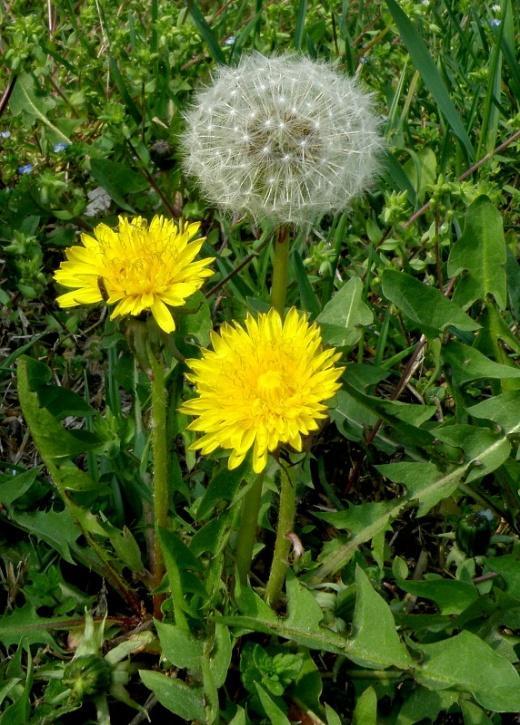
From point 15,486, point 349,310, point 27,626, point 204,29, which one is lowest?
point 27,626

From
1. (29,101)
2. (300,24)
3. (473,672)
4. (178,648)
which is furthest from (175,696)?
(300,24)

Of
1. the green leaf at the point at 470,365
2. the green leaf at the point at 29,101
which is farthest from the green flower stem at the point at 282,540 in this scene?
the green leaf at the point at 29,101

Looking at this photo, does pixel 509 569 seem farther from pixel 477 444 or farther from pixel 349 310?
pixel 349 310

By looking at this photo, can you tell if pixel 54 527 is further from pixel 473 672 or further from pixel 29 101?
pixel 29 101

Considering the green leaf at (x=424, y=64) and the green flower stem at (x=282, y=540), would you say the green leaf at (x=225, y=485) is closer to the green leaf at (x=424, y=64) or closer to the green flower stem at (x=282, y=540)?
the green flower stem at (x=282, y=540)

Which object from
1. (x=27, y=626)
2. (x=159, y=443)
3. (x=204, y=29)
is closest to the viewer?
(x=159, y=443)

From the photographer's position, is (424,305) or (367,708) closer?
(367,708)

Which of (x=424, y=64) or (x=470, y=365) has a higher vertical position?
(x=424, y=64)

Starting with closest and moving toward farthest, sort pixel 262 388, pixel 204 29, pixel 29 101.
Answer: pixel 262 388 → pixel 204 29 → pixel 29 101

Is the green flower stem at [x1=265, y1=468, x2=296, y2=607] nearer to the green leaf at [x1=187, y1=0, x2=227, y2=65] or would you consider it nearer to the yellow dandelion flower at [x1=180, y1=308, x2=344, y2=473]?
the yellow dandelion flower at [x1=180, y1=308, x2=344, y2=473]
